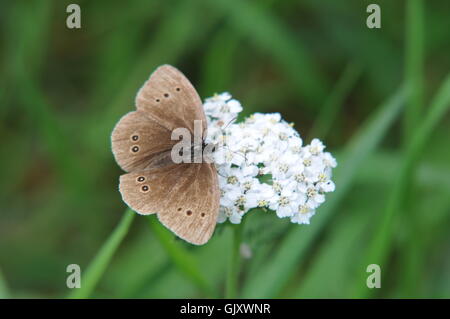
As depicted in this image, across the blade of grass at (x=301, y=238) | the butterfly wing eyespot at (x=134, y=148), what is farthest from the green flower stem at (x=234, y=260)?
the butterfly wing eyespot at (x=134, y=148)

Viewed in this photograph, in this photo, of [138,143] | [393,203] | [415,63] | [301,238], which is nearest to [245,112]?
[415,63]

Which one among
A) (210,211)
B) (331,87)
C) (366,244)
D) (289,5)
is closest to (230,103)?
(210,211)

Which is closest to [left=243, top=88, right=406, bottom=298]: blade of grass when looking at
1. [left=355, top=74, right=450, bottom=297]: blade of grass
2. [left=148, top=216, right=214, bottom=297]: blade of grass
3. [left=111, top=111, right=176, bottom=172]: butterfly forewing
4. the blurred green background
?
the blurred green background

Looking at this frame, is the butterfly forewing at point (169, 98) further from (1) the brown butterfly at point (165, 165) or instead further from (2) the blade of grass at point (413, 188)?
(2) the blade of grass at point (413, 188)

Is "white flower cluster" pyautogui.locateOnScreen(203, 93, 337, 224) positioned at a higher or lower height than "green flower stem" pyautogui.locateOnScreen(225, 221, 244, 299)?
higher

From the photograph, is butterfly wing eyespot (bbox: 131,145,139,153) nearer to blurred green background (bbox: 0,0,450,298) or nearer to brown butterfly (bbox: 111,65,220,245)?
brown butterfly (bbox: 111,65,220,245)
